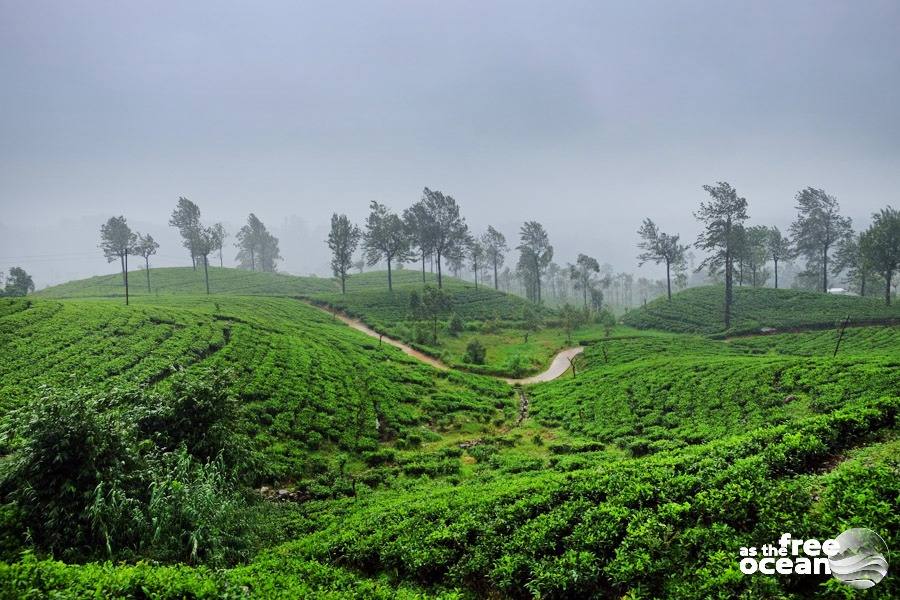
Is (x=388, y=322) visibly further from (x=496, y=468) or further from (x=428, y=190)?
(x=496, y=468)

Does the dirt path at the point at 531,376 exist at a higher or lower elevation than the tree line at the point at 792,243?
lower

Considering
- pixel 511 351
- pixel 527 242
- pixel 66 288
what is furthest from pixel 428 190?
pixel 66 288

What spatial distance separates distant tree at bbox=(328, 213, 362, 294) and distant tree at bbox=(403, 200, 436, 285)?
10.9 m

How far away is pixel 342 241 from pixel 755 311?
2800 inches

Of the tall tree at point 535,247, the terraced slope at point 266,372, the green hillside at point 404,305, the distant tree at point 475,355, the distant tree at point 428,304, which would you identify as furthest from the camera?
the tall tree at point 535,247

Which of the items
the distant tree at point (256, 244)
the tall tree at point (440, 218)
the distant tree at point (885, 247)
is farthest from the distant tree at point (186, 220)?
the distant tree at point (885, 247)

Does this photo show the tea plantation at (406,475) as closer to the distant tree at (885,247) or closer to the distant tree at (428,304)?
the distant tree at (428,304)

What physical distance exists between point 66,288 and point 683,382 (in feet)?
380

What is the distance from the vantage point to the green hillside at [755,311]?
48281 millimetres

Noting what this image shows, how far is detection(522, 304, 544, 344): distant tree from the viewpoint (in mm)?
63656

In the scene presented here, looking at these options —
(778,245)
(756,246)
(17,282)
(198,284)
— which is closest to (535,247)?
(756,246)

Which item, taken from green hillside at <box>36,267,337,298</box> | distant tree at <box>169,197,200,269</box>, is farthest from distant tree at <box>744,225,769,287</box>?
Answer: distant tree at <box>169,197,200,269</box>

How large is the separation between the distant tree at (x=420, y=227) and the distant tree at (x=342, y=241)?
1090 cm

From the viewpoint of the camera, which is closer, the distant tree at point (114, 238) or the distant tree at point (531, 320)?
the distant tree at point (531, 320)
